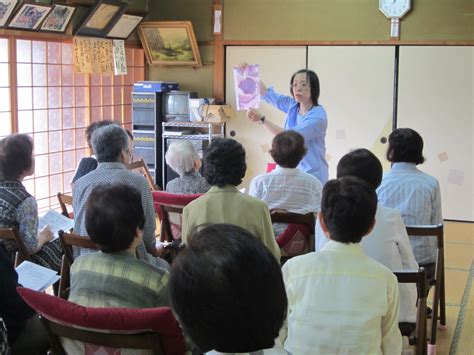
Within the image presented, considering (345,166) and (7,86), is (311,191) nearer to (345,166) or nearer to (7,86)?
(345,166)

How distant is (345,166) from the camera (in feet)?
8.82

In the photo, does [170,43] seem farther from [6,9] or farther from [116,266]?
[116,266]

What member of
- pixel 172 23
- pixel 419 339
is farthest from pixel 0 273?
pixel 172 23

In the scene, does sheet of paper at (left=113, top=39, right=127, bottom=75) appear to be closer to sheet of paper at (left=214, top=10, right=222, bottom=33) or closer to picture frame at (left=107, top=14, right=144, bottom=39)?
picture frame at (left=107, top=14, right=144, bottom=39)

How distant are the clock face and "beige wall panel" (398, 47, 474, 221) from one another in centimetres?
34

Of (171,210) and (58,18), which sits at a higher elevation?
(58,18)

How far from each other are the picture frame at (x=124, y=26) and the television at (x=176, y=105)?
0.73 metres

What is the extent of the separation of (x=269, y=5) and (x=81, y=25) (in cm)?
195

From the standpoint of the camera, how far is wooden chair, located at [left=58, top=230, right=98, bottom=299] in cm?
256

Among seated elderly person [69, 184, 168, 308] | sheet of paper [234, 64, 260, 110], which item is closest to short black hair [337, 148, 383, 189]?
seated elderly person [69, 184, 168, 308]

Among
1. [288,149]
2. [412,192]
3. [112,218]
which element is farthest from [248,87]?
[112,218]

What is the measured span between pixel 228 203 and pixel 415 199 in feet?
3.40

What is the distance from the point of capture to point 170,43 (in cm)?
678

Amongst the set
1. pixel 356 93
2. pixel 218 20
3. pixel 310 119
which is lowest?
pixel 310 119
